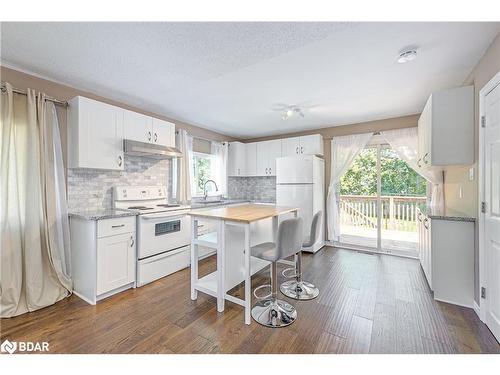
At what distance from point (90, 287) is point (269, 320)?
6.11ft

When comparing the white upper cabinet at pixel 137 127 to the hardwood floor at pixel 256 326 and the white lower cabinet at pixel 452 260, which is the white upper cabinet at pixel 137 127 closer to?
the hardwood floor at pixel 256 326

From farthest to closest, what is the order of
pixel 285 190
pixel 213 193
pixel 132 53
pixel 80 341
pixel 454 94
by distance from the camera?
1. pixel 213 193
2. pixel 285 190
3. pixel 454 94
4. pixel 132 53
5. pixel 80 341

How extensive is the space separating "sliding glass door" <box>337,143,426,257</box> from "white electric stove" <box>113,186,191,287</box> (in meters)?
3.00

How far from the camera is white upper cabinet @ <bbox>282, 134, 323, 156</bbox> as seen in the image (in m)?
4.17

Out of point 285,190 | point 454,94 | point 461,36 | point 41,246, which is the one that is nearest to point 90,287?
point 41,246

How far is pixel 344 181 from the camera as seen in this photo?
14.1 ft

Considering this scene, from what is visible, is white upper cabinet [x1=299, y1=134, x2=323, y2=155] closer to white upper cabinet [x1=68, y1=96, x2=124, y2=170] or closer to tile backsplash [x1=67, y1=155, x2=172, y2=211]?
tile backsplash [x1=67, y1=155, x2=172, y2=211]

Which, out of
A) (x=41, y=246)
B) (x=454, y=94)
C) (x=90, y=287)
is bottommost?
(x=90, y=287)

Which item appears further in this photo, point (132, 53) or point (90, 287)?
point (90, 287)

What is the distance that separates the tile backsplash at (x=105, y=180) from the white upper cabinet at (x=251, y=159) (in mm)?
1959

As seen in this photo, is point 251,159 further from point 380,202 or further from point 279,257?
point 279,257

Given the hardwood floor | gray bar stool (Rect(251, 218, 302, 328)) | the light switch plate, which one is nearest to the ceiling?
the light switch plate
